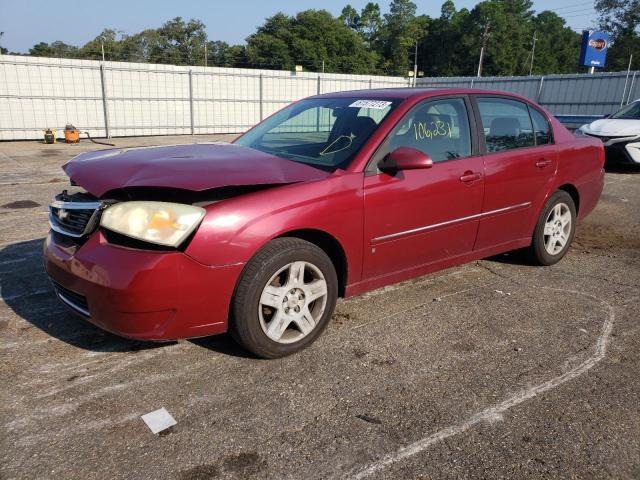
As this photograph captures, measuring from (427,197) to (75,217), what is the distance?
2.23m

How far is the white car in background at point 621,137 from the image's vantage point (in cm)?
1007

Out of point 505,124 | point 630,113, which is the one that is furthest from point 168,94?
point 505,124

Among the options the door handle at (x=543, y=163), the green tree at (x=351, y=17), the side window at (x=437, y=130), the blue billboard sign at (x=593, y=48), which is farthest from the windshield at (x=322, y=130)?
the green tree at (x=351, y=17)

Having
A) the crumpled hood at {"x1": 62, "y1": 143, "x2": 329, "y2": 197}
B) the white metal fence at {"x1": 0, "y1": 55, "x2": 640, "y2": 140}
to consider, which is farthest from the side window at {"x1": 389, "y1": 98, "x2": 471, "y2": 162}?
the white metal fence at {"x1": 0, "y1": 55, "x2": 640, "y2": 140}

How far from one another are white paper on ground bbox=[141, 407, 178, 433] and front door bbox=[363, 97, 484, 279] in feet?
4.89

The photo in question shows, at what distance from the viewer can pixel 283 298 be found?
9.55ft

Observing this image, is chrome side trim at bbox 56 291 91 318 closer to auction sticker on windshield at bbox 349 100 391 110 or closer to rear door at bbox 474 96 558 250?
auction sticker on windshield at bbox 349 100 391 110

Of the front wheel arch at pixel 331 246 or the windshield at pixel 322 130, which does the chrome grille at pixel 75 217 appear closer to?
the front wheel arch at pixel 331 246

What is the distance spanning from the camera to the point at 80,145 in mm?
16531

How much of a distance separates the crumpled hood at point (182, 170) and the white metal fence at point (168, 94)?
13.5 meters

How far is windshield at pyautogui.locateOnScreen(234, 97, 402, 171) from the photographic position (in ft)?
11.1

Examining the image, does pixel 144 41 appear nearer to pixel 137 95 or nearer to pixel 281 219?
pixel 137 95

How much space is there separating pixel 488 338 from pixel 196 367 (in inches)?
73.3

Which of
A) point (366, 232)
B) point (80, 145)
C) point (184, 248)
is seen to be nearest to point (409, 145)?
point (366, 232)
